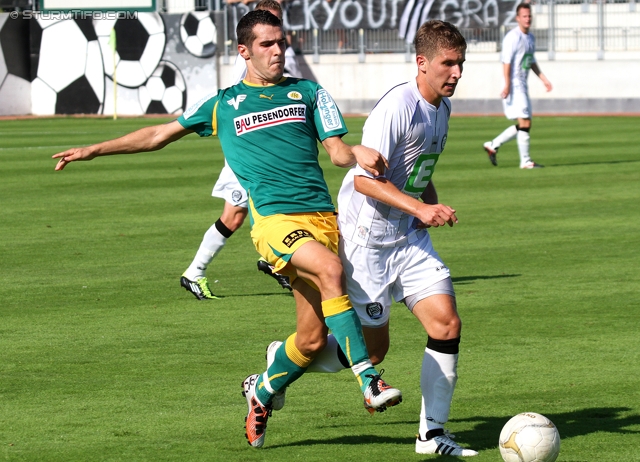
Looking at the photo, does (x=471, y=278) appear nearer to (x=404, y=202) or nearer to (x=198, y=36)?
(x=404, y=202)

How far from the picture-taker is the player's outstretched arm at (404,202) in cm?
523

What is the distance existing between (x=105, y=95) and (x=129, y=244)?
28169mm

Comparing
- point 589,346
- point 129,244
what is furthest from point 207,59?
point 589,346

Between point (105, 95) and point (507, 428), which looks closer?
point (507, 428)

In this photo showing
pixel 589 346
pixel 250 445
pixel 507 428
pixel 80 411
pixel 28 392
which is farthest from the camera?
pixel 589 346

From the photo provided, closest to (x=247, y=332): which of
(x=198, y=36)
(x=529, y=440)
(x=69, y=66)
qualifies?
(x=529, y=440)

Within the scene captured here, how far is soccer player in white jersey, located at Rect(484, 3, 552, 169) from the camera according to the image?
19062mm

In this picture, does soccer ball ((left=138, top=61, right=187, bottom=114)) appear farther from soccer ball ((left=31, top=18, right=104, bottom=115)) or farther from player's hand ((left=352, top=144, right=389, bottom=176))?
player's hand ((left=352, top=144, right=389, bottom=176))

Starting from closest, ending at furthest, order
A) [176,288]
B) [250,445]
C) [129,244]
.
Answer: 1. [250,445]
2. [176,288]
3. [129,244]

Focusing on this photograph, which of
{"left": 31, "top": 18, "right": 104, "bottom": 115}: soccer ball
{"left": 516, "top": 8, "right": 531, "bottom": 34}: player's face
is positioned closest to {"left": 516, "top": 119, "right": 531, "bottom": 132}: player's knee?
{"left": 516, "top": 8, "right": 531, "bottom": 34}: player's face

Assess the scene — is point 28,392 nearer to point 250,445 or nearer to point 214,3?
point 250,445

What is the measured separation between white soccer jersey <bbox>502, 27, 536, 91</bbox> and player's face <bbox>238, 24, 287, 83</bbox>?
13.8m

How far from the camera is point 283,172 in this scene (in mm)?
5988

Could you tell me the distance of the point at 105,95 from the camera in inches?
1559
